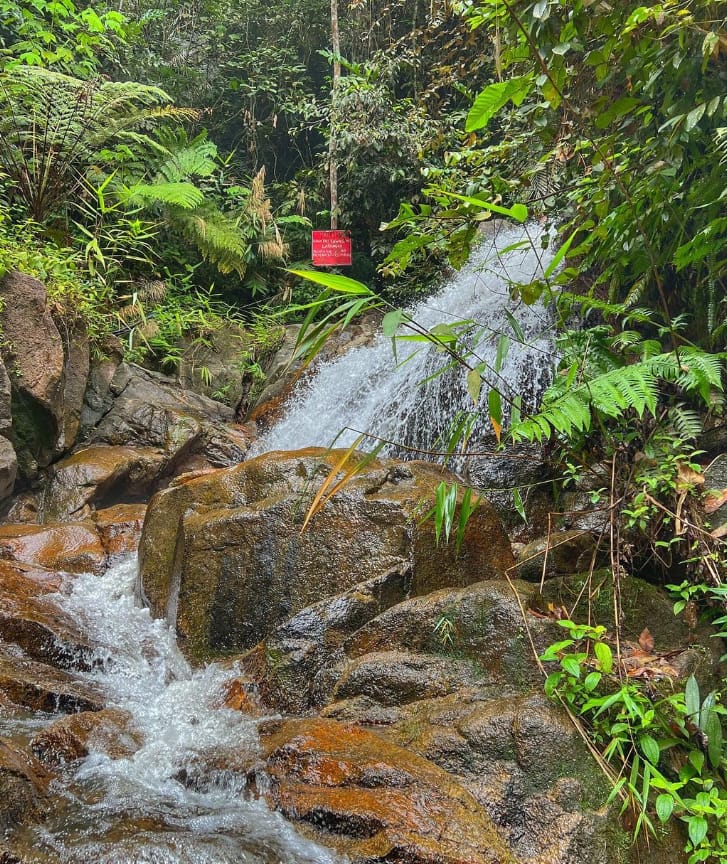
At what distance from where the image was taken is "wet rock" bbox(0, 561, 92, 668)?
325cm

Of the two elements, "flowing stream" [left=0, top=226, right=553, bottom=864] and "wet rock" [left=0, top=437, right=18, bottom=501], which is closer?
"flowing stream" [left=0, top=226, right=553, bottom=864]

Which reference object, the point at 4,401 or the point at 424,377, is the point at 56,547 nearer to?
the point at 4,401

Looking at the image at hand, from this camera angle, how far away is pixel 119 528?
505 cm

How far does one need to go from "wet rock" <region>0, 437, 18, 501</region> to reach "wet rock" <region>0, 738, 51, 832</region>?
323 centimetres

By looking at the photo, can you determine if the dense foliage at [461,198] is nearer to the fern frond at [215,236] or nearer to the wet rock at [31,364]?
the fern frond at [215,236]

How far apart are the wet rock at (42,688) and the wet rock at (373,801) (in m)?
1.13

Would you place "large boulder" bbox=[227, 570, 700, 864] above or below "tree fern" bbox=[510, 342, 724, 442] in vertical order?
below

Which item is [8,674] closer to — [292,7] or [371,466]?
[371,466]

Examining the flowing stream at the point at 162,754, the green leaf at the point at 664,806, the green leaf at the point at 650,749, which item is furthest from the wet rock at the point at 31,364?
the green leaf at the point at 664,806

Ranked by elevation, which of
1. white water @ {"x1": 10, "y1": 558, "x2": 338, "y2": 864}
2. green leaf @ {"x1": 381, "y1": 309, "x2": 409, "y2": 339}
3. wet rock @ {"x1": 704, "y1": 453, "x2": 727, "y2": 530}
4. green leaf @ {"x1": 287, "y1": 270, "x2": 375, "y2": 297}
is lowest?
white water @ {"x1": 10, "y1": 558, "x2": 338, "y2": 864}

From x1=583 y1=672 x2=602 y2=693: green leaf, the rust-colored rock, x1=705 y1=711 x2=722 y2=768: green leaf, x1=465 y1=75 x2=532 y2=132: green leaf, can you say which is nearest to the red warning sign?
the rust-colored rock

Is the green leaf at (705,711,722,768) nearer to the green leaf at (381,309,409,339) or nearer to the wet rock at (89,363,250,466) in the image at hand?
the green leaf at (381,309,409,339)

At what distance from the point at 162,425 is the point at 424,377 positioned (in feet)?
9.36

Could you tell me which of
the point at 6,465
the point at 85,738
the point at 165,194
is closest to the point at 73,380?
the point at 6,465
